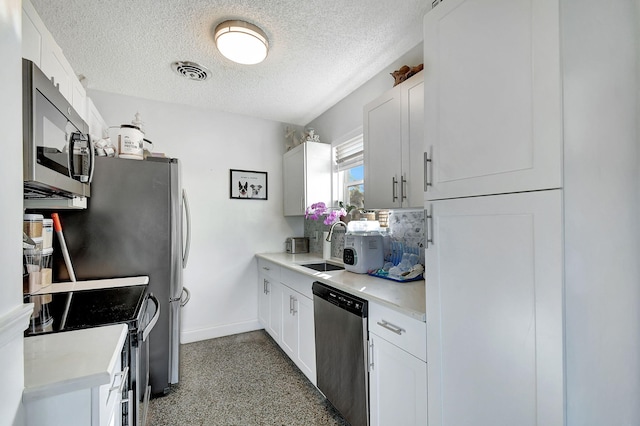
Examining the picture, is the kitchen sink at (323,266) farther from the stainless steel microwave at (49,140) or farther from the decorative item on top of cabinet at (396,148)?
the stainless steel microwave at (49,140)

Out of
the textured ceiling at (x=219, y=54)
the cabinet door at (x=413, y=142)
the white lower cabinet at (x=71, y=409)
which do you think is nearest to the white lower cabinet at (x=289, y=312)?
the cabinet door at (x=413, y=142)

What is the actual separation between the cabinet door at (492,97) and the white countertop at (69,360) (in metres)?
1.28

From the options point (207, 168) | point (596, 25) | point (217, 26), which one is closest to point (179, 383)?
point (207, 168)

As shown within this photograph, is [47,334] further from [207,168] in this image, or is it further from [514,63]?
[207,168]

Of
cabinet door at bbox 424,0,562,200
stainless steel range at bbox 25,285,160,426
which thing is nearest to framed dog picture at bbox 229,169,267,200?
stainless steel range at bbox 25,285,160,426

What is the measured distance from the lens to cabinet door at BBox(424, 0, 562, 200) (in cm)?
86

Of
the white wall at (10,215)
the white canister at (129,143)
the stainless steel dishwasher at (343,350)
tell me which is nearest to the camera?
the white wall at (10,215)

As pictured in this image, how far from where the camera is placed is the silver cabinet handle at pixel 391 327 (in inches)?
54.2

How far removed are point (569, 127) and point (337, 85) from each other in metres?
2.12

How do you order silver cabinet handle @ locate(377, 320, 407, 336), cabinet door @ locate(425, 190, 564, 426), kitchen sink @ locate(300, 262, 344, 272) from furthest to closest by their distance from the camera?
kitchen sink @ locate(300, 262, 344, 272)
silver cabinet handle @ locate(377, 320, 407, 336)
cabinet door @ locate(425, 190, 564, 426)

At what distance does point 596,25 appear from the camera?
0.86 m

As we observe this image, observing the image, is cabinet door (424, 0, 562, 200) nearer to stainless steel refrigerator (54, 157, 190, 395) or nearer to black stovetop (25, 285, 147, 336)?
black stovetop (25, 285, 147, 336)

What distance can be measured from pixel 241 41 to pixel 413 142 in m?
1.25

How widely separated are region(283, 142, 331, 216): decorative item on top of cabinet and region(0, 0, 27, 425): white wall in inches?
94.8
